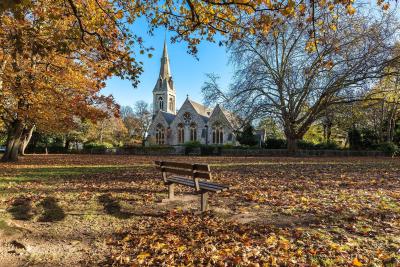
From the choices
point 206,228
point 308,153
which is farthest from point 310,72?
point 206,228

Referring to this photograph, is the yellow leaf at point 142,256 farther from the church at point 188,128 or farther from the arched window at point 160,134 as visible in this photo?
the arched window at point 160,134

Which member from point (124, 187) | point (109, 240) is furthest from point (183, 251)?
point (124, 187)

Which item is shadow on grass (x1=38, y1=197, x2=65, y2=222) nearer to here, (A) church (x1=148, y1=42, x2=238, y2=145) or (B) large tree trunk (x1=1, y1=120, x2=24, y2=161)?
(B) large tree trunk (x1=1, y1=120, x2=24, y2=161)

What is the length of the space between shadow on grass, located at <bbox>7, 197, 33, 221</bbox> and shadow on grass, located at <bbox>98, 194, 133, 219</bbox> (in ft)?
4.77

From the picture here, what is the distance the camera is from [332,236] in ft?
15.4

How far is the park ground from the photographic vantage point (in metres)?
4.12

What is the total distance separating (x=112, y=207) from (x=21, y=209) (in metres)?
1.86

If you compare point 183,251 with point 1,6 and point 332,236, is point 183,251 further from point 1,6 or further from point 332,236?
point 1,6

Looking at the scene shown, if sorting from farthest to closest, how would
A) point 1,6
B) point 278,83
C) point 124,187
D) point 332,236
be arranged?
point 278,83
point 124,187
point 332,236
point 1,6

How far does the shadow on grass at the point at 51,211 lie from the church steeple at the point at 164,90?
7668 centimetres

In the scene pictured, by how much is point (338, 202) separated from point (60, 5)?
833cm

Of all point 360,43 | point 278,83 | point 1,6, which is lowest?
point 1,6

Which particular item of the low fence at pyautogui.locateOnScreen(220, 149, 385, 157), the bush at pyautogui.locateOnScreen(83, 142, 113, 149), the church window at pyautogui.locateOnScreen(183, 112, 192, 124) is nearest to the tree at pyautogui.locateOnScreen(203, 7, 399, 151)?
the low fence at pyautogui.locateOnScreen(220, 149, 385, 157)

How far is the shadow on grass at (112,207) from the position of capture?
20.8 ft
